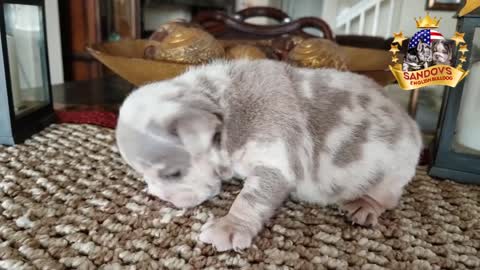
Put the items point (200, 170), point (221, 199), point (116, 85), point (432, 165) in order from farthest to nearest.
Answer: point (116, 85) < point (432, 165) < point (221, 199) < point (200, 170)

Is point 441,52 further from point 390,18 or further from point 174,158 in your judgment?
point 390,18

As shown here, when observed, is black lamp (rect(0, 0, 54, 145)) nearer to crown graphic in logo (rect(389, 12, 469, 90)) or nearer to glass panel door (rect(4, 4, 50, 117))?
glass panel door (rect(4, 4, 50, 117))

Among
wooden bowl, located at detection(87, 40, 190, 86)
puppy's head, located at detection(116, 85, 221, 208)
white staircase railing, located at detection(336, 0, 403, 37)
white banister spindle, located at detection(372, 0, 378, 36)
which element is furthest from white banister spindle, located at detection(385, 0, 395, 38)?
puppy's head, located at detection(116, 85, 221, 208)

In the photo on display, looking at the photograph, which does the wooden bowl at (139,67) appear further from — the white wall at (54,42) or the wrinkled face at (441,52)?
the white wall at (54,42)

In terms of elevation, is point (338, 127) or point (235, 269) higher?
point (338, 127)

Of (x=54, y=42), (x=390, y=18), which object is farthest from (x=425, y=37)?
(x=390, y=18)

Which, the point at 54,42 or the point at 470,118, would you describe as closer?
the point at 470,118

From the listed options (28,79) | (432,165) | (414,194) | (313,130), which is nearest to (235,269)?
(313,130)

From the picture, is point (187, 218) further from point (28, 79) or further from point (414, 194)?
point (28, 79)
